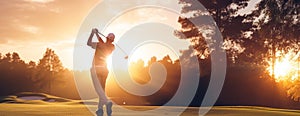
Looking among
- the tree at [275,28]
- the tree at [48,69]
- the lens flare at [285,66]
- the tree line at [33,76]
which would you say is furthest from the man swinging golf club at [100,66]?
the tree at [48,69]

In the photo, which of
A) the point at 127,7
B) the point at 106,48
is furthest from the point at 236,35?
the point at 106,48

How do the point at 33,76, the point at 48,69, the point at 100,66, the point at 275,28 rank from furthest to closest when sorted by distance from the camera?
the point at 48,69 < the point at 33,76 < the point at 275,28 < the point at 100,66

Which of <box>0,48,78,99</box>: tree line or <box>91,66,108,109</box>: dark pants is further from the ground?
<box>0,48,78,99</box>: tree line

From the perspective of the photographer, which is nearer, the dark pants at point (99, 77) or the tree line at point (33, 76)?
the dark pants at point (99, 77)

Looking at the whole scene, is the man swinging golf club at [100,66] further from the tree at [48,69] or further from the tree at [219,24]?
the tree at [48,69]

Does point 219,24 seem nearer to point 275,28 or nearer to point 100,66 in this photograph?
point 275,28

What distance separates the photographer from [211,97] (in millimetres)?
52188

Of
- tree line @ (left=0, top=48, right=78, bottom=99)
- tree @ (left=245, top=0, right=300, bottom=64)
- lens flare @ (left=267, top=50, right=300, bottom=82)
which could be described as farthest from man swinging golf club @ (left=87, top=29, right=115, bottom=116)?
tree line @ (left=0, top=48, right=78, bottom=99)

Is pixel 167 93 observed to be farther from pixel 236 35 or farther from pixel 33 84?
pixel 33 84

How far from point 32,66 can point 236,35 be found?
6046 cm

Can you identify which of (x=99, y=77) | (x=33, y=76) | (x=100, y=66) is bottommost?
(x=99, y=77)

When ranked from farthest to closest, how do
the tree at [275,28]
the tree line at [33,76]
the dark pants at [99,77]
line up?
the tree line at [33,76]
the tree at [275,28]
the dark pants at [99,77]

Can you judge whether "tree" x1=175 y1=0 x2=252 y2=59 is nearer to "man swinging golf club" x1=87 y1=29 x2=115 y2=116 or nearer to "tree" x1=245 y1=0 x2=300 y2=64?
"tree" x1=245 y1=0 x2=300 y2=64

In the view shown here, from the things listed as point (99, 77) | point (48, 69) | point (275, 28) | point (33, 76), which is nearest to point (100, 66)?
point (99, 77)
